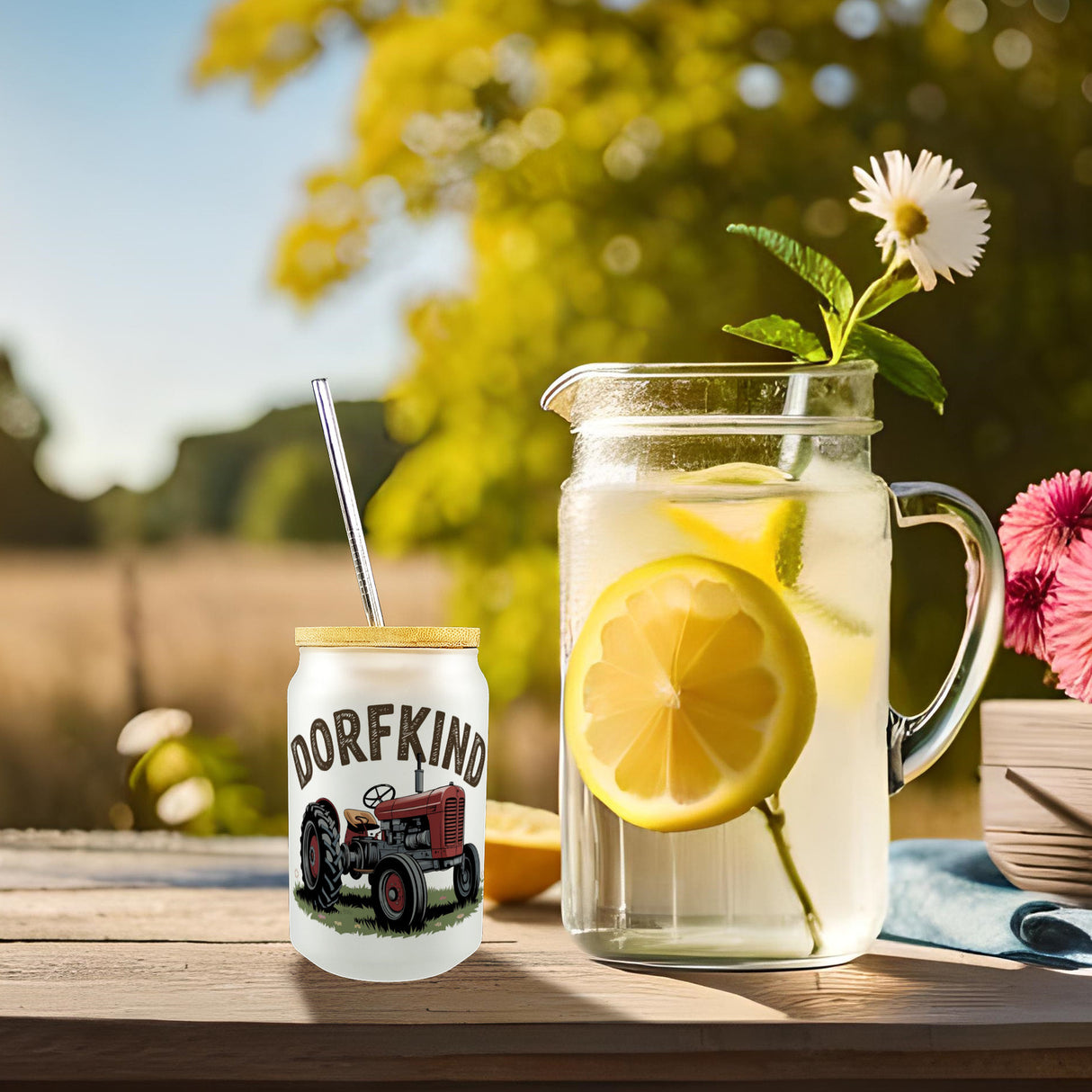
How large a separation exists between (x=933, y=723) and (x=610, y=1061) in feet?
0.95

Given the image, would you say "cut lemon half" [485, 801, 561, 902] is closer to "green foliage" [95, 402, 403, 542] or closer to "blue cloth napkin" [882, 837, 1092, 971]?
"blue cloth napkin" [882, 837, 1092, 971]

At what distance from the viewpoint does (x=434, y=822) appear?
66 centimetres

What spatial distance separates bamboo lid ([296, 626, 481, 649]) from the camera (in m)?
0.67

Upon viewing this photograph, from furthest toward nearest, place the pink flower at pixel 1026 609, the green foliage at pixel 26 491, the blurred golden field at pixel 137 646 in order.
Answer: the green foliage at pixel 26 491 → the blurred golden field at pixel 137 646 → the pink flower at pixel 1026 609

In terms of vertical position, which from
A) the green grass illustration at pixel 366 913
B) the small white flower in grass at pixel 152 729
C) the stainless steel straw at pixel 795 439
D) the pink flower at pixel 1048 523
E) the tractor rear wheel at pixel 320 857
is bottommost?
the small white flower in grass at pixel 152 729

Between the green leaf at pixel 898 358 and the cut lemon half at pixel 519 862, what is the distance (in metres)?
0.39

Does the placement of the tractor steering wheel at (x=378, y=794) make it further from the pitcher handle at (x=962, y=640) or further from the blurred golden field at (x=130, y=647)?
the blurred golden field at (x=130, y=647)

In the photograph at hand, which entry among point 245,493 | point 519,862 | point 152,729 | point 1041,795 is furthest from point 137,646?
point 1041,795

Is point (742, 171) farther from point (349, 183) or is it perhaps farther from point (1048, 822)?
point (1048, 822)

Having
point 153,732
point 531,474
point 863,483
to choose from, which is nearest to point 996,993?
point 863,483

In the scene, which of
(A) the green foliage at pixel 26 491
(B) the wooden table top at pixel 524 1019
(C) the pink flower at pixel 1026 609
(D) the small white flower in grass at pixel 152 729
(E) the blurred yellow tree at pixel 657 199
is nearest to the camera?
(B) the wooden table top at pixel 524 1019

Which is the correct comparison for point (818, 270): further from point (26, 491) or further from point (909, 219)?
point (26, 491)

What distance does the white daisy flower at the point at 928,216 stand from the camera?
2.27 ft

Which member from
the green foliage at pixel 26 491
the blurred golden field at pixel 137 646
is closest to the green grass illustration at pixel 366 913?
the blurred golden field at pixel 137 646
